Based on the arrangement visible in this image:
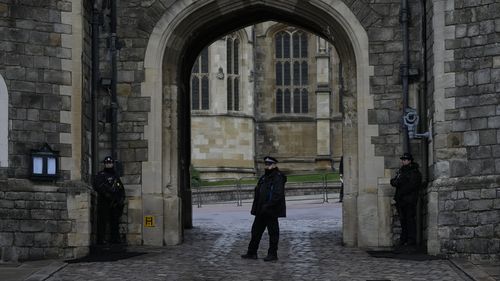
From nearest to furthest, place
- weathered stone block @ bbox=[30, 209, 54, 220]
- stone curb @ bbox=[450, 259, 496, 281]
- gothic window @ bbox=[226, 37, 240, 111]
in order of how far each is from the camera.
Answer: stone curb @ bbox=[450, 259, 496, 281] < weathered stone block @ bbox=[30, 209, 54, 220] < gothic window @ bbox=[226, 37, 240, 111]

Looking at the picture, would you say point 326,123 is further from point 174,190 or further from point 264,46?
point 174,190

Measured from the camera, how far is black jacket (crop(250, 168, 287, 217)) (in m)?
16.8

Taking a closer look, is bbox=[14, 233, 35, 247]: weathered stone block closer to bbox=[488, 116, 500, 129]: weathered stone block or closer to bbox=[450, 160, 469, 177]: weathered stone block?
bbox=[450, 160, 469, 177]: weathered stone block

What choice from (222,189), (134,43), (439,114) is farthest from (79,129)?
(222,189)

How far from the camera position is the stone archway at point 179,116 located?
62.5ft

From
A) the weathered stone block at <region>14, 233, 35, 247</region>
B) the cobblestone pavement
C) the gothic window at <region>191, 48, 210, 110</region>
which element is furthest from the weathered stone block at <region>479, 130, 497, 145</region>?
the gothic window at <region>191, 48, 210, 110</region>

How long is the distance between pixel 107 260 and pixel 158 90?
151 inches

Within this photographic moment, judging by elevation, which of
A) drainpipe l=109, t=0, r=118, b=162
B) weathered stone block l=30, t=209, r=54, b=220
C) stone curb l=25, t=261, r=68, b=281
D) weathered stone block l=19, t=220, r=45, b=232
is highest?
drainpipe l=109, t=0, r=118, b=162

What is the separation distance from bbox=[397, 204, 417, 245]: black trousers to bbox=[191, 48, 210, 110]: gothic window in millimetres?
33484

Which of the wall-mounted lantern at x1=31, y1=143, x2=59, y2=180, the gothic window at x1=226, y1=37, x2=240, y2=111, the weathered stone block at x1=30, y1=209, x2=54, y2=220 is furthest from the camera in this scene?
the gothic window at x1=226, y1=37, x2=240, y2=111

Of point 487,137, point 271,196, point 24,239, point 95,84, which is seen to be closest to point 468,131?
point 487,137

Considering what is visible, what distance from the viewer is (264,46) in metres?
53.5

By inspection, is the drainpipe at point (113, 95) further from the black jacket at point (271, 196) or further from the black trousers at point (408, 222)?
the black trousers at point (408, 222)

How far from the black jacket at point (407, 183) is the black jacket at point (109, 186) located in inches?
180
